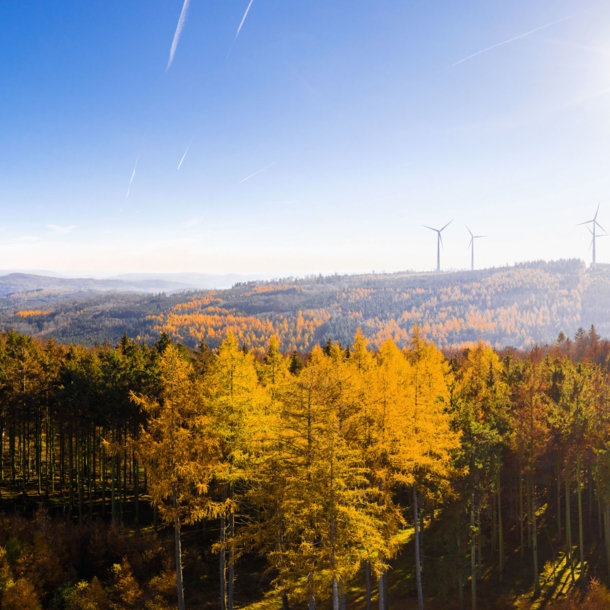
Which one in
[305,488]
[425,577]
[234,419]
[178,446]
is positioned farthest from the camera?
[425,577]

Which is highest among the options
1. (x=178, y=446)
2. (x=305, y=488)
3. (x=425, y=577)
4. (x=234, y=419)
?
(x=234, y=419)

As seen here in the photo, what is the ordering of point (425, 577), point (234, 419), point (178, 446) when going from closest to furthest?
point (178, 446)
point (234, 419)
point (425, 577)

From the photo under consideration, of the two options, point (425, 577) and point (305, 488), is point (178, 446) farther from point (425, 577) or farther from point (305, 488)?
point (425, 577)

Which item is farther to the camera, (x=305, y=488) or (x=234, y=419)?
(x=234, y=419)

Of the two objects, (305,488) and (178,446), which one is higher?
(178,446)

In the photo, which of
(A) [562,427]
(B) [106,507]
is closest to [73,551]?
(B) [106,507]

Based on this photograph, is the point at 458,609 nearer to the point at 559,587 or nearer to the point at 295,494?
Answer: the point at 559,587

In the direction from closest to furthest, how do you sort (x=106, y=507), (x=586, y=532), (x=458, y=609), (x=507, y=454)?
1. (x=458, y=609)
2. (x=507, y=454)
3. (x=586, y=532)
4. (x=106, y=507)

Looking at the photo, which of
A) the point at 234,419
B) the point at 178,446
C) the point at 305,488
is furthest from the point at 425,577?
the point at 178,446
